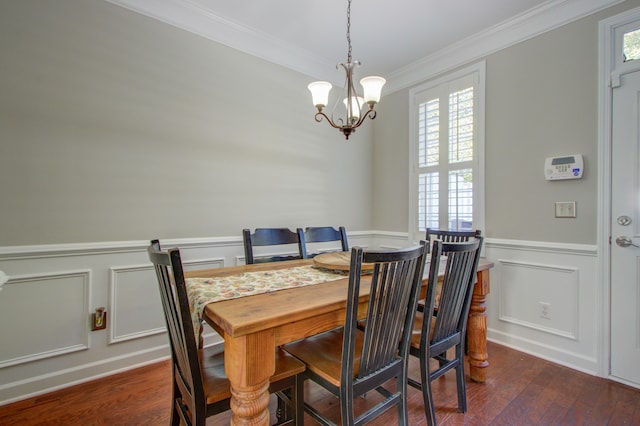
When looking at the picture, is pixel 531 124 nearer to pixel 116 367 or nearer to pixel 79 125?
pixel 79 125

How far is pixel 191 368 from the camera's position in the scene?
106cm

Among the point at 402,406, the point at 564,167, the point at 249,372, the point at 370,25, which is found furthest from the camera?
the point at 370,25

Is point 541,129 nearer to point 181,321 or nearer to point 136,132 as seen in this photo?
point 181,321

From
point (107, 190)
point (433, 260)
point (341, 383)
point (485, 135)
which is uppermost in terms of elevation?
point (485, 135)

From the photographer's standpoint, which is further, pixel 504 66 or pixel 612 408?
pixel 504 66

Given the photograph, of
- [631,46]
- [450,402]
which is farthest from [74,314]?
[631,46]

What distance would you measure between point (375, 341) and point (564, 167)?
2075 millimetres

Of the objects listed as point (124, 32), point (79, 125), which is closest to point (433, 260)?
point (79, 125)

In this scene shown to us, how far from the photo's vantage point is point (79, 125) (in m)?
1.99

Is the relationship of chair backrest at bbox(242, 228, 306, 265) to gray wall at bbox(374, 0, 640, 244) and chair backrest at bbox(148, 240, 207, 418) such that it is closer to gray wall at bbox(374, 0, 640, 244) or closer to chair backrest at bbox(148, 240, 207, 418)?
chair backrest at bbox(148, 240, 207, 418)

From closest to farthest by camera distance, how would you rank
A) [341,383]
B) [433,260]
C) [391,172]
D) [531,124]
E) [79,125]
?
[341,383] < [433,260] < [79,125] < [531,124] < [391,172]

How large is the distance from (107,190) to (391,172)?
2746 millimetres

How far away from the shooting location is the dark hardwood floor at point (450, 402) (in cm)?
164

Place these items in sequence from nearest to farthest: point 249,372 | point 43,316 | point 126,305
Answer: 1. point 249,372
2. point 43,316
3. point 126,305
